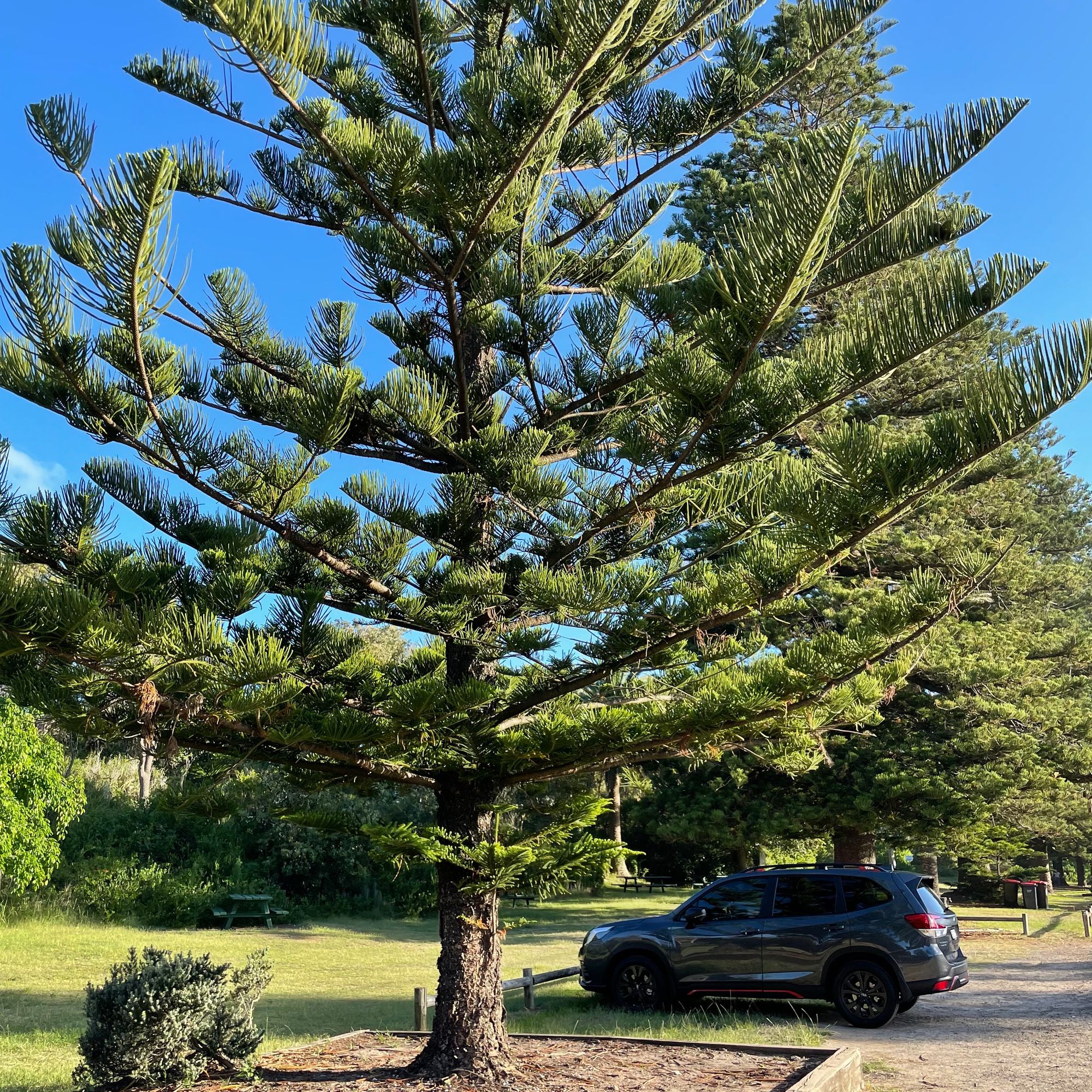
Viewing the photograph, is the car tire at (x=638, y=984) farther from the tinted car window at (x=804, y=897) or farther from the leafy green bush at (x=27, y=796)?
the leafy green bush at (x=27, y=796)

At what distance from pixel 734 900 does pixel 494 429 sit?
575cm

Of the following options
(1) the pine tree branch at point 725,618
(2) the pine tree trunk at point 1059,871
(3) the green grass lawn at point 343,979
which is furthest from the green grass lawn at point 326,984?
(2) the pine tree trunk at point 1059,871

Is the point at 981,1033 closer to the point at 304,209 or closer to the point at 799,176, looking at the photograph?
the point at 799,176

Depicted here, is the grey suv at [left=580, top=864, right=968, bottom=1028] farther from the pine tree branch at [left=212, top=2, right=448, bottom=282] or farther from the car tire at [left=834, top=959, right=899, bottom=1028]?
the pine tree branch at [left=212, top=2, right=448, bottom=282]

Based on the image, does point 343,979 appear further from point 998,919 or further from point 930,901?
point 998,919

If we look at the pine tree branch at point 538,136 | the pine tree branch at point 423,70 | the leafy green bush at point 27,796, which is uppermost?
the pine tree branch at point 423,70

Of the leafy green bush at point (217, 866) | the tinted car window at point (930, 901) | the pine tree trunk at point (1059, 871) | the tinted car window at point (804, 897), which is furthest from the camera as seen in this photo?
the pine tree trunk at point (1059, 871)

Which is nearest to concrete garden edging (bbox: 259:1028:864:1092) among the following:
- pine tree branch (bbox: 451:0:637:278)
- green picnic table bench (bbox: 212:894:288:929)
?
pine tree branch (bbox: 451:0:637:278)

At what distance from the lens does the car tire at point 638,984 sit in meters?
8.70

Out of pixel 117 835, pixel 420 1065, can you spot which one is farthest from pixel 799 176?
pixel 117 835

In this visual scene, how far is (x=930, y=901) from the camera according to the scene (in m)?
8.21

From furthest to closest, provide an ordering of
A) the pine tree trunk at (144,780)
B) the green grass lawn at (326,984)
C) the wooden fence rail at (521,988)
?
the pine tree trunk at (144,780)
the wooden fence rail at (521,988)
the green grass lawn at (326,984)

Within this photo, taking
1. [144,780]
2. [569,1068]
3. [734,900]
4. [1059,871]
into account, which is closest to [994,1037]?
[734,900]

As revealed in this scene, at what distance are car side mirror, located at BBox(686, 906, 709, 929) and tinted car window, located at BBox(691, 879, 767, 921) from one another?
28 mm
